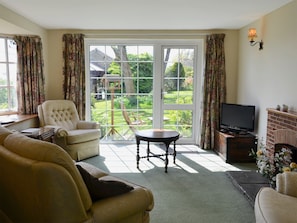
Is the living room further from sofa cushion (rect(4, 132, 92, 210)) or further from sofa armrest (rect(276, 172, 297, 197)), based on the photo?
sofa cushion (rect(4, 132, 92, 210))

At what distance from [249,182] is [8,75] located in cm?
432

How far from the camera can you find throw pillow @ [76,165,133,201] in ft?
6.33

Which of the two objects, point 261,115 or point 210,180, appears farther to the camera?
point 261,115

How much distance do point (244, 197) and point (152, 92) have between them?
9.96 feet

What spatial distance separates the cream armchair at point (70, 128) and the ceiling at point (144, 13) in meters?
1.50

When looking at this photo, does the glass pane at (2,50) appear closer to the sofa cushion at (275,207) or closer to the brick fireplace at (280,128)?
the brick fireplace at (280,128)

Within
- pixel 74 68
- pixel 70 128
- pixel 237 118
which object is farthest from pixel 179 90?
pixel 70 128

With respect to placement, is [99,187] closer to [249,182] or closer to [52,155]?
[52,155]

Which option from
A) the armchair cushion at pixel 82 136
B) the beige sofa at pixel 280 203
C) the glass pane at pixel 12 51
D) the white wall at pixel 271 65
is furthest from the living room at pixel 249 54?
the beige sofa at pixel 280 203

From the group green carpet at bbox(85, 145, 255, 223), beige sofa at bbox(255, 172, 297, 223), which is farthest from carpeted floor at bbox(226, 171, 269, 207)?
beige sofa at bbox(255, 172, 297, 223)

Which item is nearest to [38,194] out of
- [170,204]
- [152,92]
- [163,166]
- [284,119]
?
[170,204]

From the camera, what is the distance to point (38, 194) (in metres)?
1.72

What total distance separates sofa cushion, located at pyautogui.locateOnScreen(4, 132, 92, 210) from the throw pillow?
3.2 inches

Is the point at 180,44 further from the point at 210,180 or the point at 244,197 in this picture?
the point at 244,197
